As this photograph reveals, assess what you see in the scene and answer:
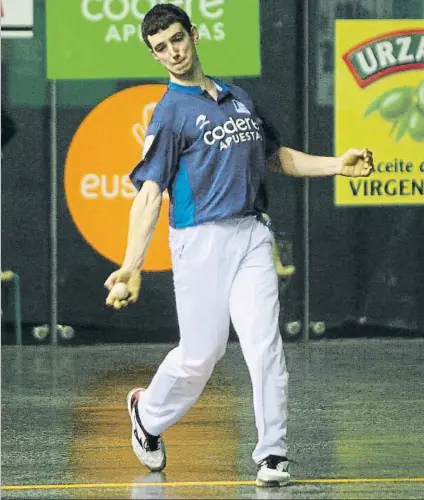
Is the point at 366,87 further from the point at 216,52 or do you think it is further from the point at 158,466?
the point at 158,466

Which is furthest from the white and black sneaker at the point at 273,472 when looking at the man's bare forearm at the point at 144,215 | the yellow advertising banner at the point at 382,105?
the yellow advertising banner at the point at 382,105

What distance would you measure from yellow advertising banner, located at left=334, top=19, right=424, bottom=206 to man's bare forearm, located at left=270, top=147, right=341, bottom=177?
4957 millimetres

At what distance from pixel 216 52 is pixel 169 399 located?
5.52 metres

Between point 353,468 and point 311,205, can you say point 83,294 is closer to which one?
point 311,205

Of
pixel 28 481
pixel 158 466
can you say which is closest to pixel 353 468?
pixel 158 466

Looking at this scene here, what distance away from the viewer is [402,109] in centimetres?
1251

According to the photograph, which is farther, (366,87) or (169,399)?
(366,87)

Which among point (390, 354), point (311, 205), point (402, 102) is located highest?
point (402, 102)

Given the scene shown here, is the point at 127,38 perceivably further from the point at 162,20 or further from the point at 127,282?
the point at 127,282

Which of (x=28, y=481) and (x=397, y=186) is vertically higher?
(x=397, y=186)

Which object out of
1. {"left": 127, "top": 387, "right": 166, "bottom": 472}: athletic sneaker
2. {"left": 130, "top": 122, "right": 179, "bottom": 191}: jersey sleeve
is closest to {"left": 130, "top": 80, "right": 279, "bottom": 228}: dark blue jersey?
{"left": 130, "top": 122, "right": 179, "bottom": 191}: jersey sleeve

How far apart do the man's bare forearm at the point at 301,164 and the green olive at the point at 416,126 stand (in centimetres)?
510

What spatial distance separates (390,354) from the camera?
39.1 ft

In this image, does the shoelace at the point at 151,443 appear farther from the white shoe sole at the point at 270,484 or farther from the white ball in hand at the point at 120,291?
the white ball in hand at the point at 120,291
